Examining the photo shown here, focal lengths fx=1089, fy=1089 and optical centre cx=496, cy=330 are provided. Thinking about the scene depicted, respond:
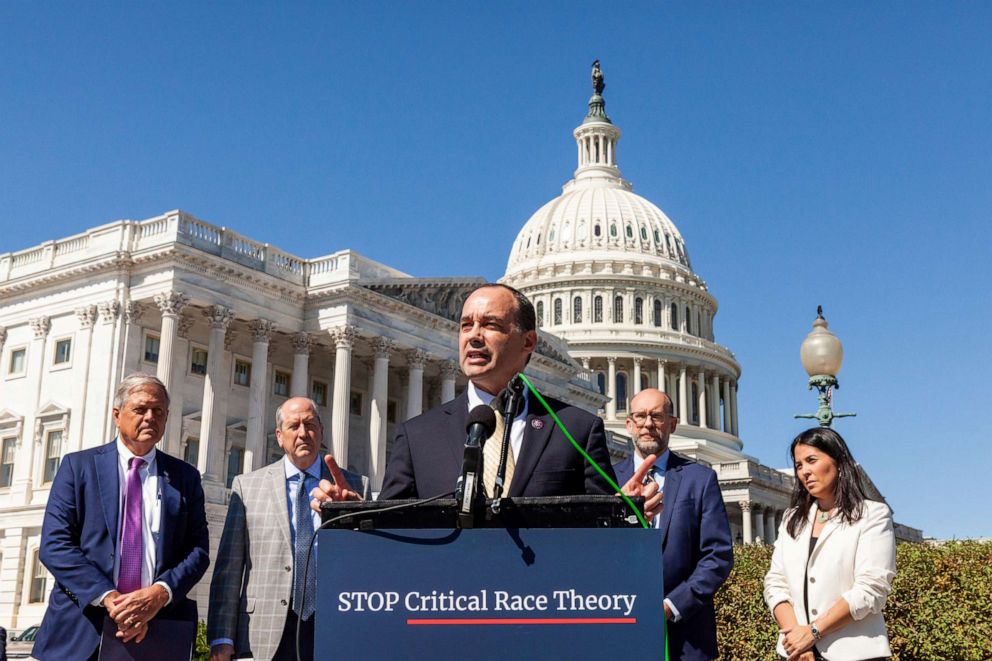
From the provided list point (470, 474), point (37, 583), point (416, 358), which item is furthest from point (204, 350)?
point (470, 474)

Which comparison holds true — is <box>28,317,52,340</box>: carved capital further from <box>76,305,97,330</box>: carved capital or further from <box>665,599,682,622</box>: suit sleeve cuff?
<box>665,599,682,622</box>: suit sleeve cuff

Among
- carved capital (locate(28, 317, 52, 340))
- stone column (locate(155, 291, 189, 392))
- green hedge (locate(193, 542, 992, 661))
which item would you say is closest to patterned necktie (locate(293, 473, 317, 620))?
green hedge (locate(193, 542, 992, 661))

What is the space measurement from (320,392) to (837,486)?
146 feet

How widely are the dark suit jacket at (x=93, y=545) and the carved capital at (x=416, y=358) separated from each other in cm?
4082

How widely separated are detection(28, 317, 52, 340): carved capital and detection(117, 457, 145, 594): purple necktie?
38.9m

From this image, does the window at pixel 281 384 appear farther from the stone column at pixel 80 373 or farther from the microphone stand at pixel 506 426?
the microphone stand at pixel 506 426

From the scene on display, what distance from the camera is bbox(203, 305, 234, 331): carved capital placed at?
41.0 metres

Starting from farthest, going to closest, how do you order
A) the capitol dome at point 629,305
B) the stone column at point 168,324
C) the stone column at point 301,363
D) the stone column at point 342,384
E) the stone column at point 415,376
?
the capitol dome at point 629,305 < the stone column at point 415,376 < the stone column at point 301,363 < the stone column at point 342,384 < the stone column at point 168,324

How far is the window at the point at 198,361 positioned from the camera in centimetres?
4357

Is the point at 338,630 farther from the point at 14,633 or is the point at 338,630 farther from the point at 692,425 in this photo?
the point at 692,425

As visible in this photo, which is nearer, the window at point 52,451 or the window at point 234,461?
the window at point 52,451

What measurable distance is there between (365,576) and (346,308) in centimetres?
4164

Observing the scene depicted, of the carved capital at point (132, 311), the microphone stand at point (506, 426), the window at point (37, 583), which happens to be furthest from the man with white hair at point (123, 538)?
the carved capital at point (132, 311)

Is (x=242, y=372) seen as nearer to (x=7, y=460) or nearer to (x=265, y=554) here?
(x=7, y=460)
